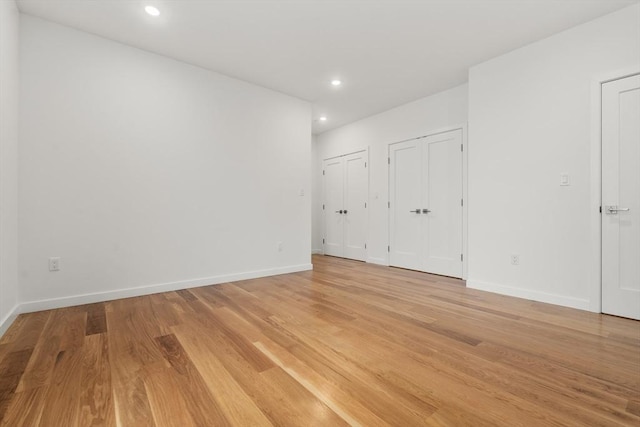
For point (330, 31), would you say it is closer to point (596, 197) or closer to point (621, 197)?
point (596, 197)

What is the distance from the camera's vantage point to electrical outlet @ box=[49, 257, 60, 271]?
2668 mm

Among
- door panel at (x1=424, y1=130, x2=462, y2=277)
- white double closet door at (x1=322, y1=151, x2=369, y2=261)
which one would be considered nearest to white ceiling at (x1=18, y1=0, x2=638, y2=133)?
door panel at (x1=424, y1=130, x2=462, y2=277)

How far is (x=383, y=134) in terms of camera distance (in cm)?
518

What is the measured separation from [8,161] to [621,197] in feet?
17.8

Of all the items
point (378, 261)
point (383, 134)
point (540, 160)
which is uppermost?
point (383, 134)

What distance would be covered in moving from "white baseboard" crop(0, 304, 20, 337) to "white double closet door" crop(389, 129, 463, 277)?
4.73 metres

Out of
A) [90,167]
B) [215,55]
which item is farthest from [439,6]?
[90,167]

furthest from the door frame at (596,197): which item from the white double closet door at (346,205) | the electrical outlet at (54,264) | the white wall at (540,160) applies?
the electrical outlet at (54,264)

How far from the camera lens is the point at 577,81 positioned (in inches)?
109

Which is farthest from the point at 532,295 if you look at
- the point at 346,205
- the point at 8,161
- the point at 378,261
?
the point at 8,161

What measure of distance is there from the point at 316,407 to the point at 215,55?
3699 mm

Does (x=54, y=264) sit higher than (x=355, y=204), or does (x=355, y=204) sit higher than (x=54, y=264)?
(x=355, y=204)

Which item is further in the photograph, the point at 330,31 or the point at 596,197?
the point at 330,31

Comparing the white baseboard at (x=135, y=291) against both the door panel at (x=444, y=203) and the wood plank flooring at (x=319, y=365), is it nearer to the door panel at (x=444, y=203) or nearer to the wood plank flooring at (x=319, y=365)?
the wood plank flooring at (x=319, y=365)
